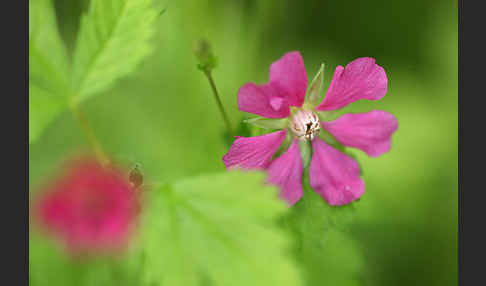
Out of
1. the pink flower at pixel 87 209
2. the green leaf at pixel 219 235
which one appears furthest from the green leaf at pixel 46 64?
the green leaf at pixel 219 235

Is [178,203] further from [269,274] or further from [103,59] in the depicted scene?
[103,59]

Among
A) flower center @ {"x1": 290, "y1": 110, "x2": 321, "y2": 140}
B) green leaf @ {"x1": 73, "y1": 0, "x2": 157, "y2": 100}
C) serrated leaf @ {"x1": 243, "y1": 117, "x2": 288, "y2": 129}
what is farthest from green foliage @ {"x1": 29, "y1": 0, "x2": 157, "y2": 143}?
flower center @ {"x1": 290, "y1": 110, "x2": 321, "y2": 140}

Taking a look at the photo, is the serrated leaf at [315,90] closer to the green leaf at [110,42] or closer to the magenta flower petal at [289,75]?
the magenta flower petal at [289,75]

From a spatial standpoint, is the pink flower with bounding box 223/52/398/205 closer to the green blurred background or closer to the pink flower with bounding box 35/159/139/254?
the pink flower with bounding box 35/159/139/254

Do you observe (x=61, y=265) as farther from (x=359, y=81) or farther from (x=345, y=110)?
(x=345, y=110)

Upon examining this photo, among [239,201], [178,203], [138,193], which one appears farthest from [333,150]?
[138,193]
